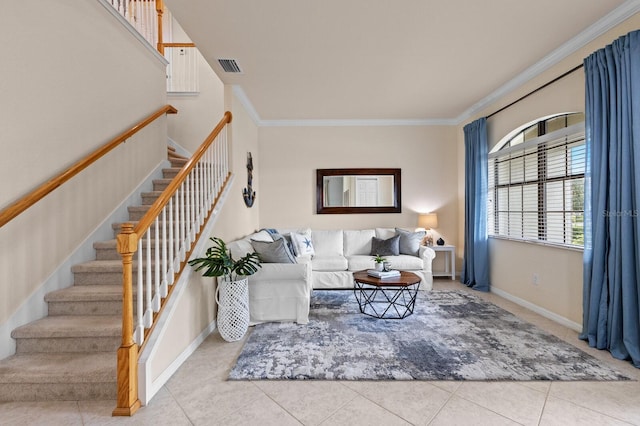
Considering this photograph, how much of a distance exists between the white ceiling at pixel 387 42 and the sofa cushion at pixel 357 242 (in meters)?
2.23

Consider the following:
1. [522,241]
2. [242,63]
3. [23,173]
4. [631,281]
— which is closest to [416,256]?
[522,241]

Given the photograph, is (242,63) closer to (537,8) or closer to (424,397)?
(537,8)

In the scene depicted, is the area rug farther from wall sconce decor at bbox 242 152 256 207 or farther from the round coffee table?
wall sconce decor at bbox 242 152 256 207

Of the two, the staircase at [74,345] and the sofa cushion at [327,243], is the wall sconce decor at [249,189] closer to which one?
the sofa cushion at [327,243]

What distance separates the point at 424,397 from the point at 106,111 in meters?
3.82

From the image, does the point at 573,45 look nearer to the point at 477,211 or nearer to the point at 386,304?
the point at 477,211

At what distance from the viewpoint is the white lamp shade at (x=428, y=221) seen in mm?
5078

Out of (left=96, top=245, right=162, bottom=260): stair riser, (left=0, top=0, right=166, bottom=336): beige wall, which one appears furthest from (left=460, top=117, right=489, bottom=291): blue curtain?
(left=0, top=0, right=166, bottom=336): beige wall

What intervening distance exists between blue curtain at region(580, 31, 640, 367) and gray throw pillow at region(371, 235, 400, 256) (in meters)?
2.38

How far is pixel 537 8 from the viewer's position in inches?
95.1

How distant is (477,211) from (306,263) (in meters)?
2.90

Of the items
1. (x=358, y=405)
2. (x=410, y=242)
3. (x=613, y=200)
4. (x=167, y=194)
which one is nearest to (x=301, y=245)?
(x=410, y=242)

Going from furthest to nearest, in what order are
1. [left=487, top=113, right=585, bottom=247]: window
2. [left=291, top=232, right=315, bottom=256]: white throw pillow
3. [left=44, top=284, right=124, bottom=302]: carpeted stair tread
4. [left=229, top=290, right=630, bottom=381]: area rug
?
1. [left=291, top=232, right=315, bottom=256]: white throw pillow
2. [left=487, top=113, right=585, bottom=247]: window
3. [left=44, top=284, right=124, bottom=302]: carpeted stair tread
4. [left=229, top=290, right=630, bottom=381]: area rug

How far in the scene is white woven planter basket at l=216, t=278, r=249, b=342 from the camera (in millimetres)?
2746
